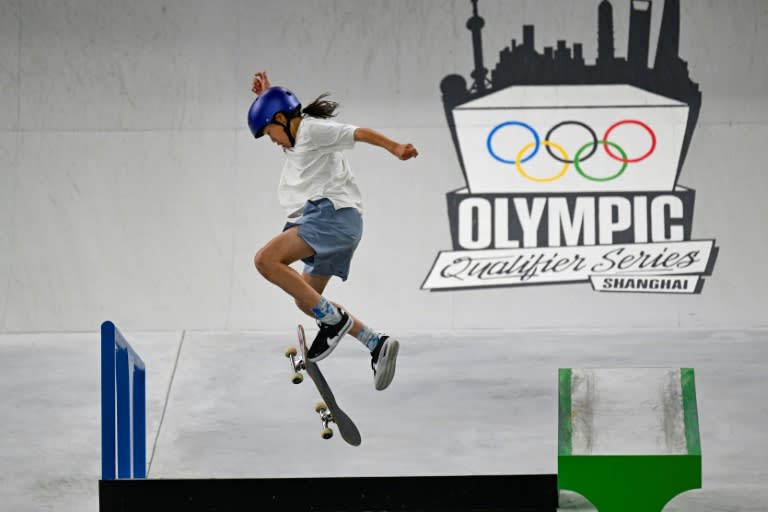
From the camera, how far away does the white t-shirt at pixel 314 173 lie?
247 inches

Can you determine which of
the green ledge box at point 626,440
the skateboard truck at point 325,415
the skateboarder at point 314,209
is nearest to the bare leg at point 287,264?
the skateboarder at point 314,209

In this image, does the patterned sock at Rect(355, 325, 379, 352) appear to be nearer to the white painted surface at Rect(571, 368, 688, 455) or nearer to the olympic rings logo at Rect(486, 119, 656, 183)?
the white painted surface at Rect(571, 368, 688, 455)

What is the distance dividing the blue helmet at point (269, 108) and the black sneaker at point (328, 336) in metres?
0.96

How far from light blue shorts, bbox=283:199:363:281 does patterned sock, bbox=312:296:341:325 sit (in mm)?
161

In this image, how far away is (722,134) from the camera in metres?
11.7

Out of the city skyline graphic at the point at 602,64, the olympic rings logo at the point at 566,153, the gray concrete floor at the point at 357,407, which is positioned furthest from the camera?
the city skyline graphic at the point at 602,64

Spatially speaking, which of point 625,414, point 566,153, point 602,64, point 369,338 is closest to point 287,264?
point 369,338

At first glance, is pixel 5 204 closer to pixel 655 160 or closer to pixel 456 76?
pixel 456 76

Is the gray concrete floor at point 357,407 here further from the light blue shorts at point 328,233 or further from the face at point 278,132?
the face at point 278,132

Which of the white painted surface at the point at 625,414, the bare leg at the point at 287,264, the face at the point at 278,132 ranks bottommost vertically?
the white painted surface at the point at 625,414

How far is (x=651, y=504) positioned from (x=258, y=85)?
2729mm

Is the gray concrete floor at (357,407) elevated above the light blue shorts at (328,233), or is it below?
below

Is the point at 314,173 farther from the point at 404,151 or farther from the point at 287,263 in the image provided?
the point at 404,151

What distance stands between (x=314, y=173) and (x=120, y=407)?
4.65 ft
